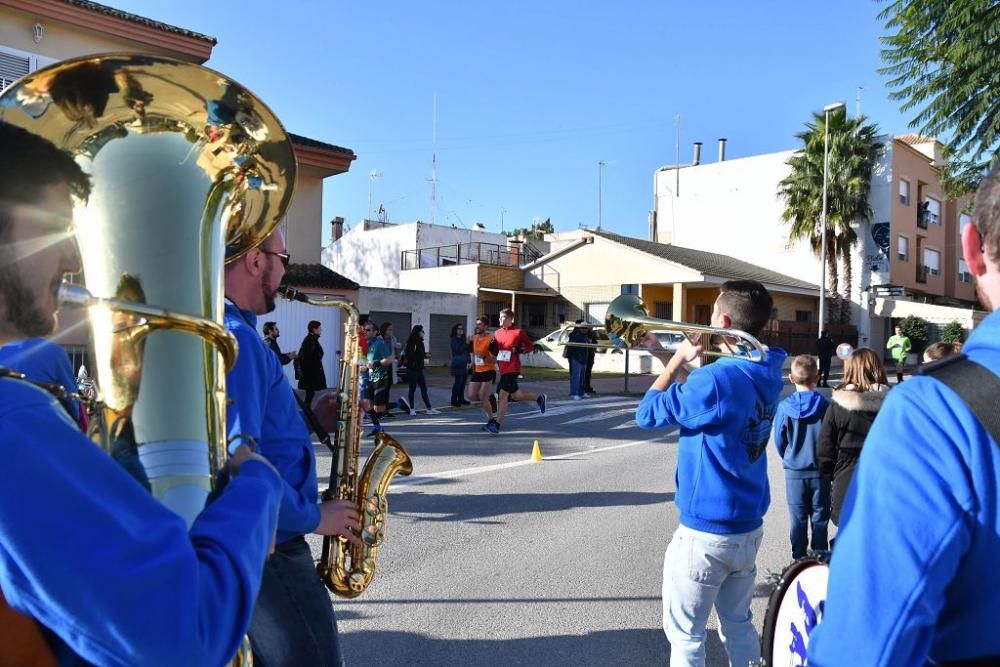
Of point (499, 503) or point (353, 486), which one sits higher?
point (353, 486)

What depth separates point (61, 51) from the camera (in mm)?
13008

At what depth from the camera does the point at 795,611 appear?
7.23 ft

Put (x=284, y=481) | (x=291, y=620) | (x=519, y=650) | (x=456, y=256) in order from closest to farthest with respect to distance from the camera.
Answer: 1. (x=284, y=481)
2. (x=291, y=620)
3. (x=519, y=650)
4. (x=456, y=256)

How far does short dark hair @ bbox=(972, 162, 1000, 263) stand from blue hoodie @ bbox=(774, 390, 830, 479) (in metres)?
3.90

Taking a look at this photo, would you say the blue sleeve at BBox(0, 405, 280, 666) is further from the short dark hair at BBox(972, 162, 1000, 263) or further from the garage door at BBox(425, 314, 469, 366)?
the garage door at BBox(425, 314, 469, 366)

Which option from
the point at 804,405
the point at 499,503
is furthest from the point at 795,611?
the point at 499,503

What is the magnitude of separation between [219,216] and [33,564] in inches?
Result: 30.0

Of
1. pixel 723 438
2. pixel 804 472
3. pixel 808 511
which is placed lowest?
pixel 808 511

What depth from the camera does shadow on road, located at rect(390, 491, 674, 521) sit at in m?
6.00

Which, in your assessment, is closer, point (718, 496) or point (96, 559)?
point (96, 559)

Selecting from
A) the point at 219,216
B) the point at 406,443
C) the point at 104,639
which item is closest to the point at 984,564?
the point at 104,639

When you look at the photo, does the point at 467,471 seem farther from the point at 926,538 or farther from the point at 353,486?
the point at 926,538

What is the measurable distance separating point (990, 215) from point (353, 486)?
212cm

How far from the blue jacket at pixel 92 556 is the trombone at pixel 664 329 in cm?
235
